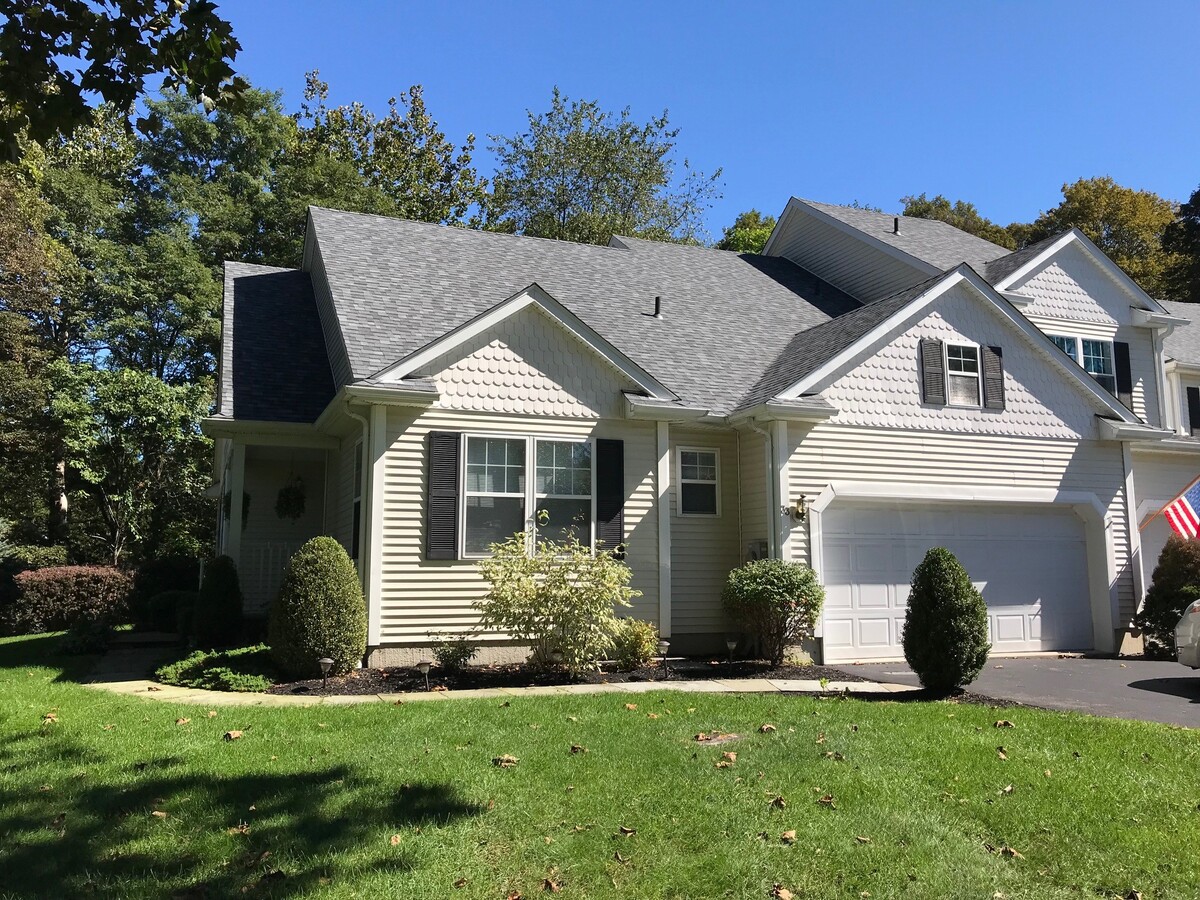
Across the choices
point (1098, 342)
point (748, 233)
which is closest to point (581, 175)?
point (748, 233)

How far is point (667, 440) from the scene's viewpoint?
13.2 meters

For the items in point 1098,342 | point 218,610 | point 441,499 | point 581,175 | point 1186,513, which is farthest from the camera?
point 581,175

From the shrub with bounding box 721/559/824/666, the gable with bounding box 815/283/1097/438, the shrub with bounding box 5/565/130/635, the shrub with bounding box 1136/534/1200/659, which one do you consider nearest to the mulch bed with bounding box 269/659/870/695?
the shrub with bounding box 721/559/824/666

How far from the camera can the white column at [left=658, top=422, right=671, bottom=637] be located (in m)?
12.8

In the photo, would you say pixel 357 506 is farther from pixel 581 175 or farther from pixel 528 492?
pixel 581 175

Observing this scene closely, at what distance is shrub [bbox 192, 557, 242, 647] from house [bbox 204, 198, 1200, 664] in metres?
1.02

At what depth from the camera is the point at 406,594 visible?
11.5 m

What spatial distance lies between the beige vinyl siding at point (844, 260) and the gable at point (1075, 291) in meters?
2.39

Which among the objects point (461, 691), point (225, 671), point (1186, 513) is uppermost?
point (1186, 513)

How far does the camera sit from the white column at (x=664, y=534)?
505 inches

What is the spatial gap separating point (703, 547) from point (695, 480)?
106cm

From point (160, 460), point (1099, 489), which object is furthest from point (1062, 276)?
point (160, 460)

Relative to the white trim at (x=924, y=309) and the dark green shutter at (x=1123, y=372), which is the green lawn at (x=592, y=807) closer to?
the white trim at (x=924, y=309)

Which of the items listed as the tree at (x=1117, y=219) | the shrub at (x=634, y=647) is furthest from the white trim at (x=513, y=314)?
the tree at (x=1117, y=219)
